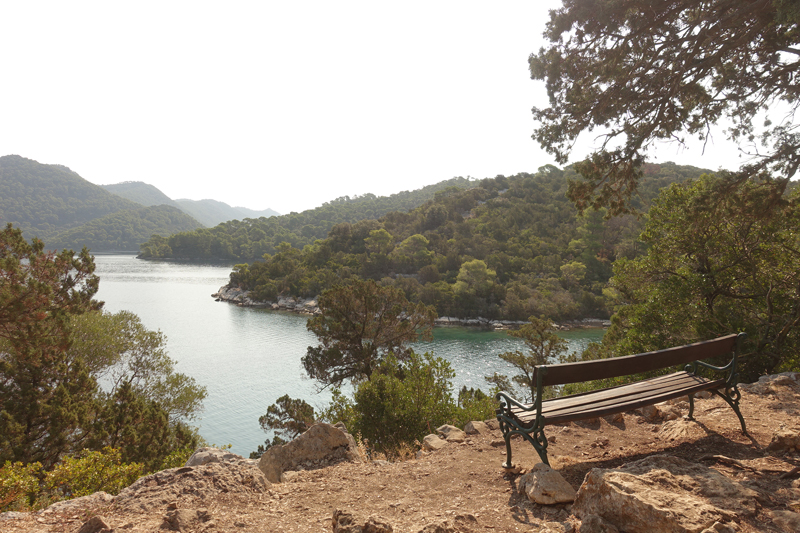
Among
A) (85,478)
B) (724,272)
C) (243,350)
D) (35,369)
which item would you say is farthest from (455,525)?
(243,350)

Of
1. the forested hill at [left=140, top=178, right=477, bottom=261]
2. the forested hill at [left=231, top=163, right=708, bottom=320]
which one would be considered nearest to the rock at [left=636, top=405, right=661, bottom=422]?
the forested hill at [left=231, top=163, right=708, bottom=320]

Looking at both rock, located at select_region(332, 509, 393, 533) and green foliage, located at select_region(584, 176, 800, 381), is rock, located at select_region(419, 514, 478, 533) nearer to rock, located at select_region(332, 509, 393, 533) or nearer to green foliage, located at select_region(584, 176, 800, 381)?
rock, located at select_region(332, 509, 393, 533)

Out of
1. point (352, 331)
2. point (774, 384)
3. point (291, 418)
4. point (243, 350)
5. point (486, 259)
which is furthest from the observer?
point (486, 259)

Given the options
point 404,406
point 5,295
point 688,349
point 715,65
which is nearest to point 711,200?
point 715,65

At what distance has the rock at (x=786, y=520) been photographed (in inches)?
76.0

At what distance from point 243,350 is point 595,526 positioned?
32.1m

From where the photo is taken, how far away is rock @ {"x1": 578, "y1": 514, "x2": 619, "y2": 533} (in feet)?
6.44

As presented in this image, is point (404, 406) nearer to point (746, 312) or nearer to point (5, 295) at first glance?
point (746, 312)

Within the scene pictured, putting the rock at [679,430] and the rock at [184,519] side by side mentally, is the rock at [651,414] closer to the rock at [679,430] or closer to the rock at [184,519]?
the rock at [679,430]

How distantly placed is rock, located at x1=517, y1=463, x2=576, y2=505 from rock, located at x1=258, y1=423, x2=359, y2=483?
81.0 inches

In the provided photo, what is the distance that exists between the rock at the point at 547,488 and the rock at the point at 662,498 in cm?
16

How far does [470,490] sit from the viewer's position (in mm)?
2941

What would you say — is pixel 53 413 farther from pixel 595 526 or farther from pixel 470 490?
pixel 595 526

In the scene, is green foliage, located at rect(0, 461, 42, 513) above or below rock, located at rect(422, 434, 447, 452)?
below
